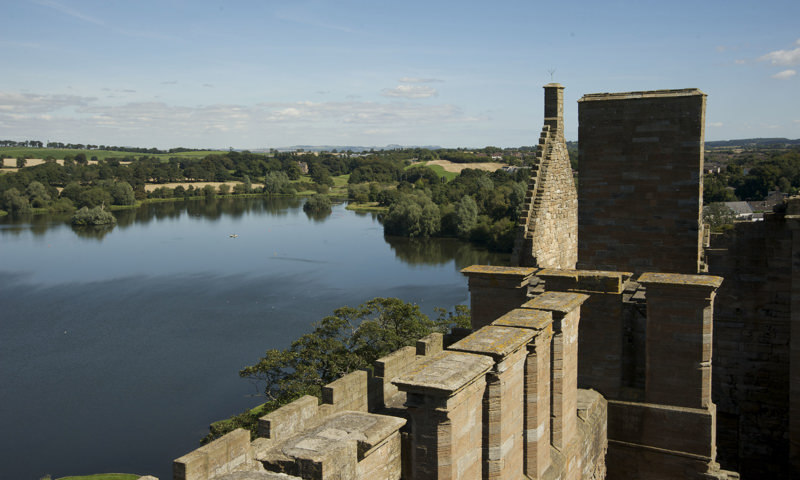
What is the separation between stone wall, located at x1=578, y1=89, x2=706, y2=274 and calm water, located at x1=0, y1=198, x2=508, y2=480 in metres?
22.9

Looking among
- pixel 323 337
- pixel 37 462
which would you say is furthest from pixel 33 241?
pixel 323 337

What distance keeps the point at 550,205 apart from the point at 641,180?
8.43 ft

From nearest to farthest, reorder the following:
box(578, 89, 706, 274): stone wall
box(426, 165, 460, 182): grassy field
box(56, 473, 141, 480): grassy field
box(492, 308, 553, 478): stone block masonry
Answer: box(492, 308, 553, 478): stone block masonry < box(578, 89, 706, 274): stone wall < box(56, 473, 141, 480): grassy field < box(426, 165, 460, 182): grassy field

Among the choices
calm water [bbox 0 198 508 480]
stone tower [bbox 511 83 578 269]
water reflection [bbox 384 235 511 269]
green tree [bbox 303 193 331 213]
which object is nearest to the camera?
stone tower [bbox 511 83 578 269]

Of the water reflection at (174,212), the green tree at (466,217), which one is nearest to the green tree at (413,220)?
the green tree at (466,217)

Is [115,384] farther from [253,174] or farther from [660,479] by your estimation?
[253,174]

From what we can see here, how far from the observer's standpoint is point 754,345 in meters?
11.3

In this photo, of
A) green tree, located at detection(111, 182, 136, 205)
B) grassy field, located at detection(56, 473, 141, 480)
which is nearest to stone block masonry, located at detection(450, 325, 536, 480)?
grassy field, located at detection(56, 473, 141, 480)

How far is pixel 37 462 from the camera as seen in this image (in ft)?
96.8

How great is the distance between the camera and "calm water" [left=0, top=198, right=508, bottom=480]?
32156mm

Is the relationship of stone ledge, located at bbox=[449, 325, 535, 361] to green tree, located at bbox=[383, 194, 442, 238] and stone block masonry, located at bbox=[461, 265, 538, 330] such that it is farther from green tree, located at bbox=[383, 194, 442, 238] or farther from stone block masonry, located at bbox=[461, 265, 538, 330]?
green tree, located at bbox=[383, 194, 442, 238]

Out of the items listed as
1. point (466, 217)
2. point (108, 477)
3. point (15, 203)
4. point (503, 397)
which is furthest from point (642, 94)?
point (15, 203)

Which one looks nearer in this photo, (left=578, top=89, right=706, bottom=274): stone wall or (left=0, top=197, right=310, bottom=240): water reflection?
(left=578, top=89, right=706, bottom=274): stone wall

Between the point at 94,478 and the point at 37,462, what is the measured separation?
502 centimetres
